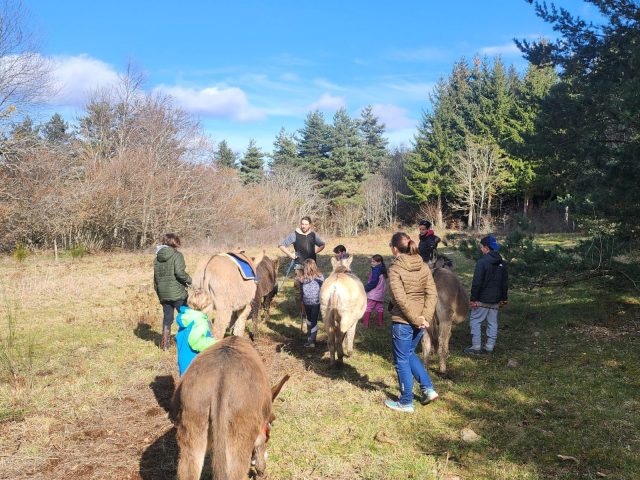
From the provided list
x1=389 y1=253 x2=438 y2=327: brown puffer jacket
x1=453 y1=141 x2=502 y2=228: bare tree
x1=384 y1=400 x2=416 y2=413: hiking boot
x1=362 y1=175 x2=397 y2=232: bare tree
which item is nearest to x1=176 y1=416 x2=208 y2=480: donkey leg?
x1=389 y1=253 x2=438 y2=327: brown puffer jacket

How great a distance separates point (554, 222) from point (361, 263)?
21.0 meters

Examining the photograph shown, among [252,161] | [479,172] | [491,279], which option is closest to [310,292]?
[491,279]

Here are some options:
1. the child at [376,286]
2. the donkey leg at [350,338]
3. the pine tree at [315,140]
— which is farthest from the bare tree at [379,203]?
the donkey leg at [350,338]

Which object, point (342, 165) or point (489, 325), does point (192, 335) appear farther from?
point (342, 165)

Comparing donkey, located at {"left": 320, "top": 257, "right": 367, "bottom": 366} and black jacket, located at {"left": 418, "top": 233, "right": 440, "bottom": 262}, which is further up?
black jacket, located at {"left": 418, "top": 233, "right": 440, "bottom": 262}

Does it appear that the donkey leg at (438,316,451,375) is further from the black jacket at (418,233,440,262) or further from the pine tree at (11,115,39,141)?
the pine tree at (11,115,39,141)

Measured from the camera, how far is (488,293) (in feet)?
25.2

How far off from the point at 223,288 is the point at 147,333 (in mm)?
2880

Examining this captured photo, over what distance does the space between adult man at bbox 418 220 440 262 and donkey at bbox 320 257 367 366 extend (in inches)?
93.6

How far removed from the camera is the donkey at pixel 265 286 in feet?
29.5

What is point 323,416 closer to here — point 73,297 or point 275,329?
point 275,329

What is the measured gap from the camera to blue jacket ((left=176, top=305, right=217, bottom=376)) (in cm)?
441

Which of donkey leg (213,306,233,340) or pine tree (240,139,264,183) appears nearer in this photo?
donkey leg (213,306,233,340)

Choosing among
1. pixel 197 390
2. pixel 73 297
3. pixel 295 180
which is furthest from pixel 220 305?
pixel 295 180
